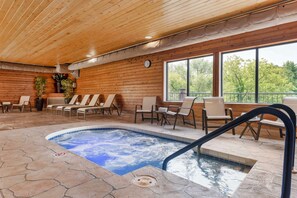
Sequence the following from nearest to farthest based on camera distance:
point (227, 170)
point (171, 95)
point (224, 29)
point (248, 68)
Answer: point (227, 170)
point (224, 29)
point (248, 68)
point (171, 95)

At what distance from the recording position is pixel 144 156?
3.36 m

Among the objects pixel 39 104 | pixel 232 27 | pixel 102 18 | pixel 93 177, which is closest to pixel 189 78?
pixel 232 27

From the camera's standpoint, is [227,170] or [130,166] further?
[130,166]

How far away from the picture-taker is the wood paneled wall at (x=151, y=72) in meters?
4.21

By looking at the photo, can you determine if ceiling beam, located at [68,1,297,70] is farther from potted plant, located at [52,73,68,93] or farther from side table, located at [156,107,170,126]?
potted plant, located at [52,73,68,93]

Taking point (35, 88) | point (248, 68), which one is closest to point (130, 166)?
point (248, 68)

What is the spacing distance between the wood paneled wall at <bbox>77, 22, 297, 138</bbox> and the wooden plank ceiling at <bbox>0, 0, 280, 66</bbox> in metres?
0.90

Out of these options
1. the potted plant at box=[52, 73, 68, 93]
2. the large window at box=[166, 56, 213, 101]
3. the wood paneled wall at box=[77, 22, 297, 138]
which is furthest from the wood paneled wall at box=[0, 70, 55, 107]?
the large window at box=[166, 56, 213, 101]

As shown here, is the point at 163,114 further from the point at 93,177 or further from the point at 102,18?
the point at 93,177

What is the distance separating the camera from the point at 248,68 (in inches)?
186

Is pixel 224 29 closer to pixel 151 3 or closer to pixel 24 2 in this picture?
pixel 151 3

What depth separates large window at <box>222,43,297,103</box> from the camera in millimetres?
4174

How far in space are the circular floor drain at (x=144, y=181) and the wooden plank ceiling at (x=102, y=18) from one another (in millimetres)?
2847

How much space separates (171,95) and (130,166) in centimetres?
375
